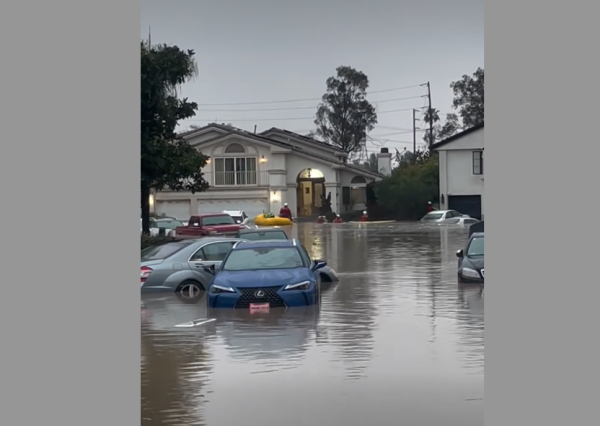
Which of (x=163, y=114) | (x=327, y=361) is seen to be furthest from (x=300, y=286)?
(x=163, y=114)

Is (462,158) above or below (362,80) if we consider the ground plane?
below

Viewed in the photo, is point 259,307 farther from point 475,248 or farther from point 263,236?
point 263,236

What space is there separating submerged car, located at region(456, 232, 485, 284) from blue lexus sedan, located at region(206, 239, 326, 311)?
4941 millimetres

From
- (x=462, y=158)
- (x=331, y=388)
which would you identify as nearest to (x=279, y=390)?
(x=331, y=388)

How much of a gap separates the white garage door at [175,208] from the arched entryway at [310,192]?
8.82 meters

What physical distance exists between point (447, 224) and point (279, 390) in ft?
154

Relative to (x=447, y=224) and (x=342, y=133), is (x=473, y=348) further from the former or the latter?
(x=342, y=133)

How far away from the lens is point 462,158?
212 feet

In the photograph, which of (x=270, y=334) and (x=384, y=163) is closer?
(x=270, y=334)

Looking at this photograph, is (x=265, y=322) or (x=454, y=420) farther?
(x=265, y=322)

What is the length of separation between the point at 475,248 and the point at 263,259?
21.4 ft

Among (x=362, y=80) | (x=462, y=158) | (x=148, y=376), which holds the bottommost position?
(x=148, y=376)

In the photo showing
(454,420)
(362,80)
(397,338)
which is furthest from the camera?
(362,80)

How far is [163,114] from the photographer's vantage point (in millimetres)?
32344
